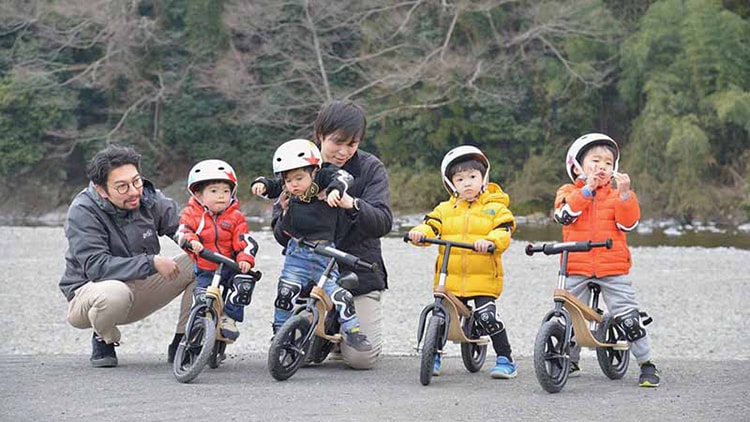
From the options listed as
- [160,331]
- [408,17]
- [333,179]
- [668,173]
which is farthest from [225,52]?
[333,179]

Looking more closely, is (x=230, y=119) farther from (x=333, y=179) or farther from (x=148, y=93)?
(x=333, y=179)

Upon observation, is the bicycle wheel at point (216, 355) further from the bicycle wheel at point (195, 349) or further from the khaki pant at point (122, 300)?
the bicycle wheel at point (195, 349)

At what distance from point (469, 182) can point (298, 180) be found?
941mm

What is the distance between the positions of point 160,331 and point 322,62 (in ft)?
83.7

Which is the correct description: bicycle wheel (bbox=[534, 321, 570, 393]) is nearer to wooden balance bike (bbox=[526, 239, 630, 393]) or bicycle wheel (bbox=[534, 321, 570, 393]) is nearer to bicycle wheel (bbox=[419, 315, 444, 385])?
wooden balance bike (bbox=[526, 239, 630, 393])

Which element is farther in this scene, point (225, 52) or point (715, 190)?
point (225, 52)

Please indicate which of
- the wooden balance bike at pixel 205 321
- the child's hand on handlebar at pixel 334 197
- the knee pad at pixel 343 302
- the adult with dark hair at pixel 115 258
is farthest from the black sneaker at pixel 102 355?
the child's hand on handlebar at pixel 334 197

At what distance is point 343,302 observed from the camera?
592 centimetres

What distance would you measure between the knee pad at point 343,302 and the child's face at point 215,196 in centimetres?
80

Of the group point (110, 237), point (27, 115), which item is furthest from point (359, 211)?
point (27, 115)

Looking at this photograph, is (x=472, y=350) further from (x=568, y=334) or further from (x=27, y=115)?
(x=27, y=115)

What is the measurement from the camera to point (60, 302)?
13867 millimetres

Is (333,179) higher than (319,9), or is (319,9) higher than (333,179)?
(319,9)

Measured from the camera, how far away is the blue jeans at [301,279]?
596cm
